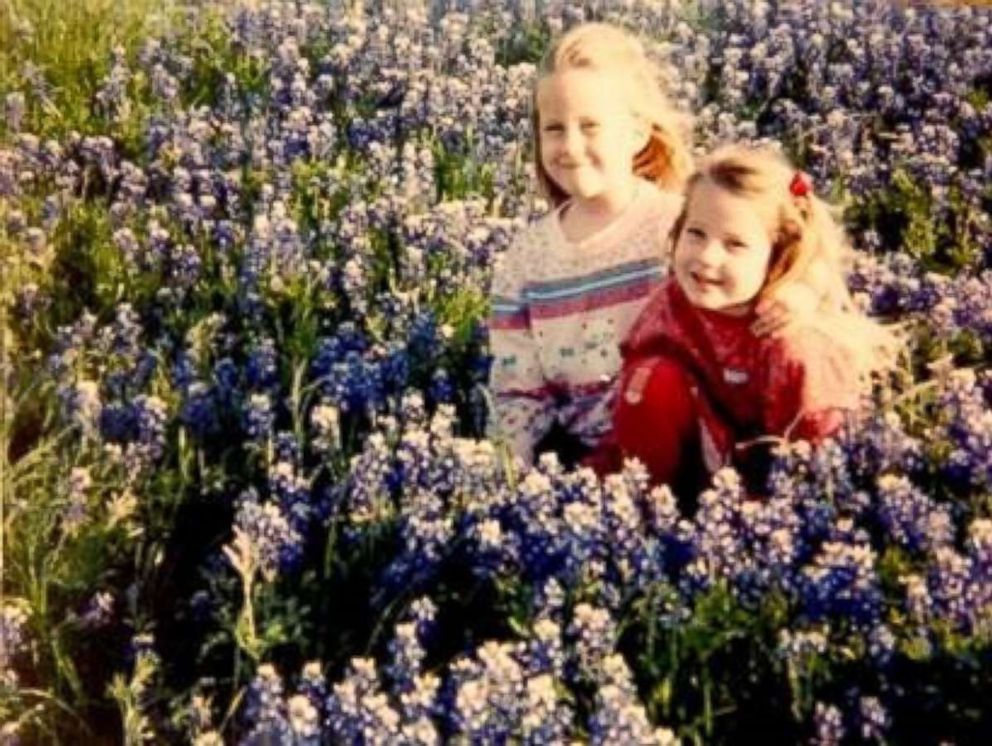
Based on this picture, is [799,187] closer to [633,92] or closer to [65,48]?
[633,92]

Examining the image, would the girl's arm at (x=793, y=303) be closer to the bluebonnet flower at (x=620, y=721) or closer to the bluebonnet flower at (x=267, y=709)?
the bluebonnet flower at (x=620, y=721)

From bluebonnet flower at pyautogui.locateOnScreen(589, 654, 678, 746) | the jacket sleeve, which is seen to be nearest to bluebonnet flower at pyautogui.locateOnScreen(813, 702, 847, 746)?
bluebonnet flower at pyautogui.locateOnScreen(589, 654, 678, 746)

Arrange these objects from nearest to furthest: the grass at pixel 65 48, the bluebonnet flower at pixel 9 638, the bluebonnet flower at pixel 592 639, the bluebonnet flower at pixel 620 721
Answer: the bluebonnet flower at pixel 620 721, the bluebonnet flower at pixel 592 639, the bluebonnet flower at pixel 9 638, the grass at pixel 65 48

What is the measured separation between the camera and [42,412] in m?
2.10

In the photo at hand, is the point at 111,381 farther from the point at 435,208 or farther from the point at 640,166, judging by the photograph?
the point at 640,166

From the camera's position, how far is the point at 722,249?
196 cm

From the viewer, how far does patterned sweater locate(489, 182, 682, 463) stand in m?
2.18

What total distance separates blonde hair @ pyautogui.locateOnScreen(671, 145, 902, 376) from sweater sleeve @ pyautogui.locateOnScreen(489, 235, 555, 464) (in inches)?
8.7

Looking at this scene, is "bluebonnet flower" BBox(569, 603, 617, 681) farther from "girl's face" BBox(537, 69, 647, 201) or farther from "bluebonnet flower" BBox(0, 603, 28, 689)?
"girl's face" BBox(537, 69, 647, 201)

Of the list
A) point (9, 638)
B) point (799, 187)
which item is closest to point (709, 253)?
point (799, 187)

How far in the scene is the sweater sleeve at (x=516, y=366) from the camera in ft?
7.01

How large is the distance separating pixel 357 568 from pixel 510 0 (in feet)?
4.27

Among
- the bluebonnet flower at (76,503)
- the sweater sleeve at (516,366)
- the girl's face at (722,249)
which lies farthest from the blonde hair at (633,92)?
the bluebonnet flower at (76,503)

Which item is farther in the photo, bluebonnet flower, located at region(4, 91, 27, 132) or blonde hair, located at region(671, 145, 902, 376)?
bluebonnet flower, located at region(4, 91, 27, 132)
